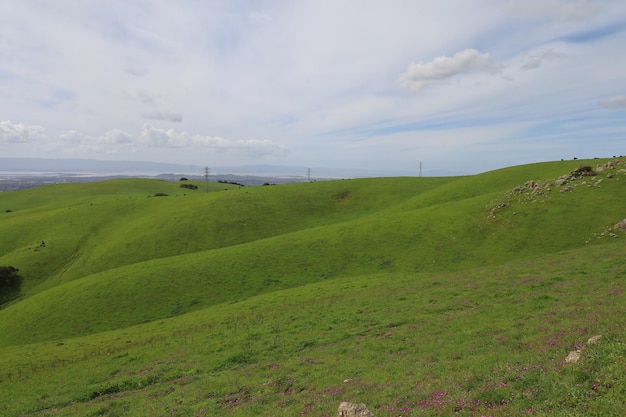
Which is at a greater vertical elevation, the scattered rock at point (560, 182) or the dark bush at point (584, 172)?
the dark bush at point (584, 172)

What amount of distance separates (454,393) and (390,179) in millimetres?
92583

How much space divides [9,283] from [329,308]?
195 ft

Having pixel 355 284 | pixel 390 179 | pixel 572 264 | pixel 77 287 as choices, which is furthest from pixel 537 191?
pixel 77 287

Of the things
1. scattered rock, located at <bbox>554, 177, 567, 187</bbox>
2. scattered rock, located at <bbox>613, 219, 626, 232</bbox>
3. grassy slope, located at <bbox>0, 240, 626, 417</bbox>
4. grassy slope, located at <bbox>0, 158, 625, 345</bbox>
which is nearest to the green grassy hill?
grassy slope, located at <bbox>0, 240, 626, 417</bbox>

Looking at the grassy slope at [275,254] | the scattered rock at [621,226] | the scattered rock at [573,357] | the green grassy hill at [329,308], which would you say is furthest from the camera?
the grassy slope at [275,254]

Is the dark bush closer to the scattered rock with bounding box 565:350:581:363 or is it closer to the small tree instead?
the scattered rock with bounding box 565:350:581:363

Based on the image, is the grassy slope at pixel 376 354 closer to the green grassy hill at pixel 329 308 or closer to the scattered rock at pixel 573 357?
the green grassy hill at pixel 329 308

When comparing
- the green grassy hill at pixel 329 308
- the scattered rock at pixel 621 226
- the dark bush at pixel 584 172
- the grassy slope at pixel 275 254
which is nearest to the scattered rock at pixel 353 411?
the green grassy hill at pixel 329 308

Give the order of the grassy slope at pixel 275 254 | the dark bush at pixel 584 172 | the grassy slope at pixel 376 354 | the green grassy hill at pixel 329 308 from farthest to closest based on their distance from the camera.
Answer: the dark bush at pixel 584 172 < the grassy slope at pixel 275 254 < the green grassy hill at pixel 329 308 < the grassy slope at pixel 376 354

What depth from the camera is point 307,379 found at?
1761 cm

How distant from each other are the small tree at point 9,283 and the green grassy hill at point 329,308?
148cm

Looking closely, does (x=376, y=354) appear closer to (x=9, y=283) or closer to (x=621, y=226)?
(x=621, y=226)

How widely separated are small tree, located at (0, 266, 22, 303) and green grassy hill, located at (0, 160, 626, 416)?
1479 mm

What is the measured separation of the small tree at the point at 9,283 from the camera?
55.4 metres
